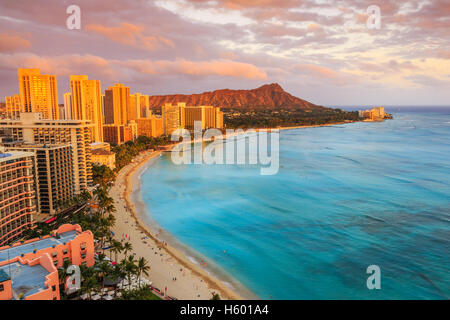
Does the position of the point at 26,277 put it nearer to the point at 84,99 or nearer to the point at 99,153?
the point at 99,153

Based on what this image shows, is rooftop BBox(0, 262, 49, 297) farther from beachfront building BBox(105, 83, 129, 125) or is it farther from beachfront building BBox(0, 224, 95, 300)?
beachfront building BBox(105, 83, 129, 125)

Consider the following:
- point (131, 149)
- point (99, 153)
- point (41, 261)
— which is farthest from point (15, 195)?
point (131, 149)

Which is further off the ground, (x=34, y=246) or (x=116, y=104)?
(x=116, y=104)

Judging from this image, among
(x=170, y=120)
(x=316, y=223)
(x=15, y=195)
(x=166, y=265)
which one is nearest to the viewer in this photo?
(x=166, y=265)

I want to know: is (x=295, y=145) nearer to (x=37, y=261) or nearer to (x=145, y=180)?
(x=145, y=180)
